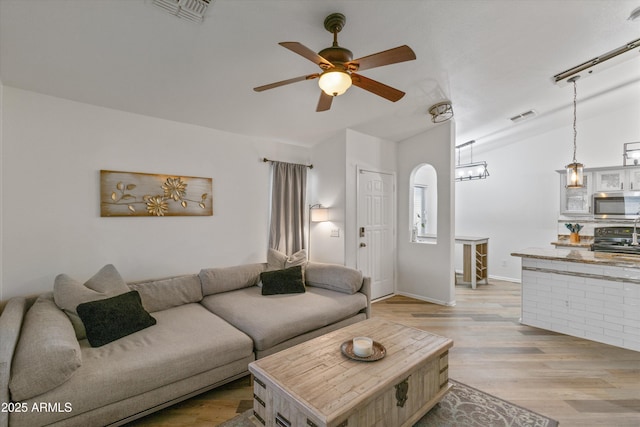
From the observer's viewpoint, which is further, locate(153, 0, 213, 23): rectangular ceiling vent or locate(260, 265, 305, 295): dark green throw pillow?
locate(260, 265, 305, 295): dark green throw pillow

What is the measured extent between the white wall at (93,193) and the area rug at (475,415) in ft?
6.69

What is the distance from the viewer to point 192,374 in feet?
6.86

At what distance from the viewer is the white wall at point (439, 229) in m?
Answer: 4.29

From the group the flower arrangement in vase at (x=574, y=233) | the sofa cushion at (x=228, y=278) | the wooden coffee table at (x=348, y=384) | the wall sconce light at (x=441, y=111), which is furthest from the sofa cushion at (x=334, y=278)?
the flower arrangement in vase at (x=574, y=233)

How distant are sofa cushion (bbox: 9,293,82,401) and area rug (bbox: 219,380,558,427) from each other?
102 cm

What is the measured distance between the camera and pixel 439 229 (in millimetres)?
4371

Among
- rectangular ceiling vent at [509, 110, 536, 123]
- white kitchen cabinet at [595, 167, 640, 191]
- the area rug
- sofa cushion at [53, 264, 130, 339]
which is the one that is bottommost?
the area rug

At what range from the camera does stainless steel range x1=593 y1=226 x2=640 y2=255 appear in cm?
429

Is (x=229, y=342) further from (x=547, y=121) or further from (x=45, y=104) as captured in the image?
(x=547, y=121)

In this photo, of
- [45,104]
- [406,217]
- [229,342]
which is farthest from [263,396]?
[406,217]

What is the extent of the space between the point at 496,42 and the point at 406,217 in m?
2.80

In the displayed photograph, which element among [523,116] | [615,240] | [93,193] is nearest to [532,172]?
[523,116]

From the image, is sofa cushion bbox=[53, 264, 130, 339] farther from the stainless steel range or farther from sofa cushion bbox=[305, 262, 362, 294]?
the stainless steel range

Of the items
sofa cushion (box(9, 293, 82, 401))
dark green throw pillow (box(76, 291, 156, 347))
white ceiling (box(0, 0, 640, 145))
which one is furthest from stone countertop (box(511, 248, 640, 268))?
sofa cushion (box(9, 293, 82, 401))
